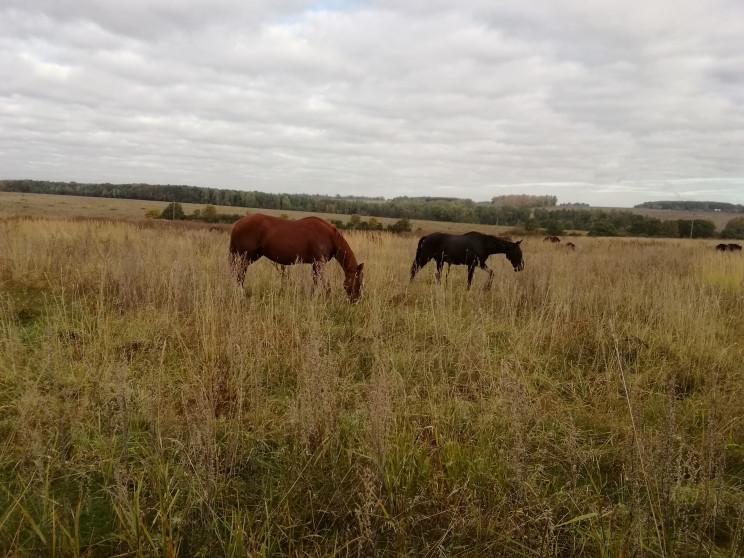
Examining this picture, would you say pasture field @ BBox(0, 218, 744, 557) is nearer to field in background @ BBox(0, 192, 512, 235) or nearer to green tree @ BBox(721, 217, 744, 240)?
field in background @ BBox(0, 192, 512, 235)

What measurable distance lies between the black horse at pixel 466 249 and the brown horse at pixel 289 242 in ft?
6.38

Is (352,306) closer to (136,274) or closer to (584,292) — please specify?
(136,274)

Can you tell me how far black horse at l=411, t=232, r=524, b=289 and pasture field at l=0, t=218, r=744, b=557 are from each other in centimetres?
300

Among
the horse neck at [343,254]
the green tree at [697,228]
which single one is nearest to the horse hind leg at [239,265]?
the horse neck at [343,254]

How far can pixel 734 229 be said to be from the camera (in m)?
51.3

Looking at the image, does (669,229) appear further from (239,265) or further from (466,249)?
(239,265)

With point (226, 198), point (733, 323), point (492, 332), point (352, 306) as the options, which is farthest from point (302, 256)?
point (226, 198)

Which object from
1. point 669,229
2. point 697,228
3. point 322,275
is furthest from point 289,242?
point 697,228

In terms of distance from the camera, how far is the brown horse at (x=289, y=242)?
22.0ft

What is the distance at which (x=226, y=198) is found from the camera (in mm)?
71375

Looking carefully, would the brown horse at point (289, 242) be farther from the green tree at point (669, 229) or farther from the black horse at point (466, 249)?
the green tree at point (669, 229)

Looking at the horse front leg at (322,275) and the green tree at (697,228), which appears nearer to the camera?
the horse front leg at (322,275)

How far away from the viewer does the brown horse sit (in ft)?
22.0

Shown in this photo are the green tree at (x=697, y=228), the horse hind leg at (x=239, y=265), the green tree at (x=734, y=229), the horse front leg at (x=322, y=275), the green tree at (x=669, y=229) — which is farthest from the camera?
the green tree at (x=734, y=229)
